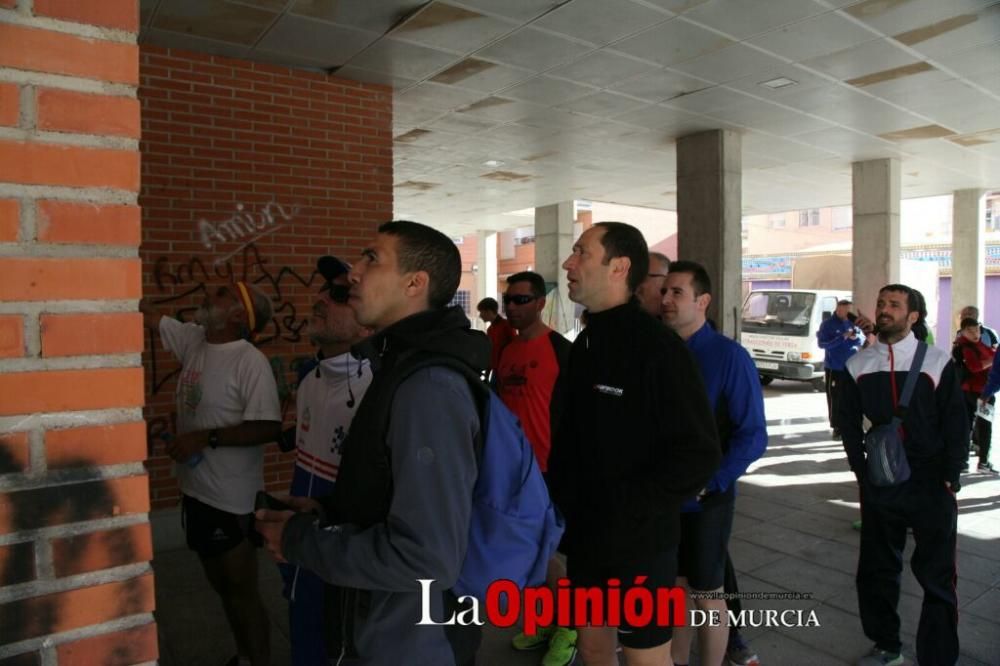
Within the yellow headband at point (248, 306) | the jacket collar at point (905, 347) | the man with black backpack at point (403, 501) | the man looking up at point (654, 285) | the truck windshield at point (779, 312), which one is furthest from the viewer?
the truck windshield at point (779, 312)

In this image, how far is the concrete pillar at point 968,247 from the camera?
13.7 metres

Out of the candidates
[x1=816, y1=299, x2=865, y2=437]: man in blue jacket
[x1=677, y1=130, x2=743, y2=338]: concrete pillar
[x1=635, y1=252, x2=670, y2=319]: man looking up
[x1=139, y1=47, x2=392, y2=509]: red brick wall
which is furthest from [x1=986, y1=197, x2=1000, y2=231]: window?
[x1=635, y1=252, x2=670, y2=319]: man looking up

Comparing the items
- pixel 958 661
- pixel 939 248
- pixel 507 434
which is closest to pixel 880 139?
pixel 958 661

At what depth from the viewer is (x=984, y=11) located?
5.26 meters

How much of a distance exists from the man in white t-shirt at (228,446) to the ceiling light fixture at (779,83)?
568 centimetres

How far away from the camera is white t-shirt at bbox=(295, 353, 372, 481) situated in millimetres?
2619

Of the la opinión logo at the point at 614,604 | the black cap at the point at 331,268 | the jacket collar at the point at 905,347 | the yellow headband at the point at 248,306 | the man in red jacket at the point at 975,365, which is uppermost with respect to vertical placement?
the black cap at the point at 331,268

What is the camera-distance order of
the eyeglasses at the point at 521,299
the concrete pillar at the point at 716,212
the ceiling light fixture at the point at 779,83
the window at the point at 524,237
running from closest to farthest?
the eyeglasses at the point at 521,299 → the ceiling light fixture at the point at 779,83 → the concrete pillar at the point at 716,212 → the window at the point at 524,237

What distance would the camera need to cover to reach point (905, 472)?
3.32 metres

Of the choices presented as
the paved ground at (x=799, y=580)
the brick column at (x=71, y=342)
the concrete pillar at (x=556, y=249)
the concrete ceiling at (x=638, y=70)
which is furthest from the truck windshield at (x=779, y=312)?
the brick column at (x=71, y=342)

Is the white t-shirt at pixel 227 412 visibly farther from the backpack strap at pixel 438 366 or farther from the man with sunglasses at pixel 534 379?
the backpack strap at pixel 438 366

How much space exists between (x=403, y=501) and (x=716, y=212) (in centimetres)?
815

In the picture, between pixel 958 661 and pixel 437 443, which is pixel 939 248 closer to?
pixel 958 661

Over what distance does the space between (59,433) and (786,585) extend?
4.58m
